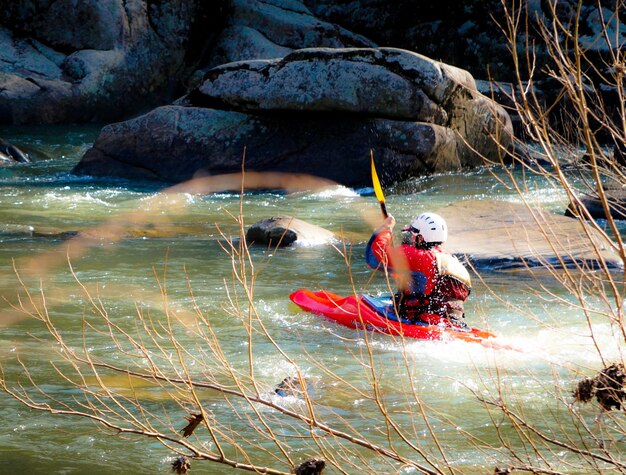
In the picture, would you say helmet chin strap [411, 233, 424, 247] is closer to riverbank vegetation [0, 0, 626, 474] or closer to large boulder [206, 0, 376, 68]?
riverbank vegetation [0, 0, 626, 474]

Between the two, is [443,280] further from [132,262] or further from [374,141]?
[374,141]

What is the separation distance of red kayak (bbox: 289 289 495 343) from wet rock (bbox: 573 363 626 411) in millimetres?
2573

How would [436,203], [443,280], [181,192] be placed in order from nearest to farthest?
[443,280] → [436,203] → [181,192]

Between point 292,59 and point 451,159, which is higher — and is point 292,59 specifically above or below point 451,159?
above

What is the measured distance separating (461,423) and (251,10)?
17.0m

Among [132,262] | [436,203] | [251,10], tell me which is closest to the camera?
[132,262]

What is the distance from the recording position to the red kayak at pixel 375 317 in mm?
5957

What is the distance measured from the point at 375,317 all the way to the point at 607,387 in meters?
3.39

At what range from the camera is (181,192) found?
1279cm

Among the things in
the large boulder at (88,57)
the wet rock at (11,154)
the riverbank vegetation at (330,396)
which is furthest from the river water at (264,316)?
the large boulder at (88,57)

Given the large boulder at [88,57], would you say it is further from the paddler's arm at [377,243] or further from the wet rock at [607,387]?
the wet rock at [607,387]

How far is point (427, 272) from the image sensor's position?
6.10m

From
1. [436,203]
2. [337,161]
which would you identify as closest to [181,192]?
[337,161]

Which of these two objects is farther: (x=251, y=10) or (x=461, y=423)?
(x=251, y=10)
